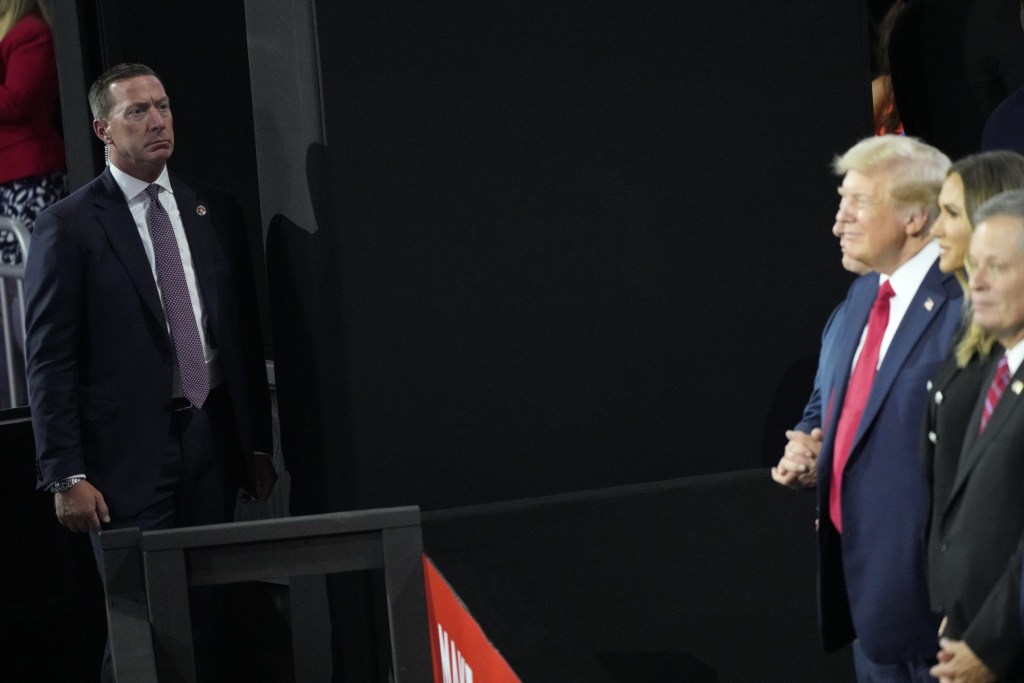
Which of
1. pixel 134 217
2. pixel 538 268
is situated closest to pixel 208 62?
pixel 134 217

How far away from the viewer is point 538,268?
3672 mm

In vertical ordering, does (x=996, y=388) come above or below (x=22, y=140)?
below

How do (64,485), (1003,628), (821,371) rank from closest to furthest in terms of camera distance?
(1003,628) → (821,371) → (64,485)

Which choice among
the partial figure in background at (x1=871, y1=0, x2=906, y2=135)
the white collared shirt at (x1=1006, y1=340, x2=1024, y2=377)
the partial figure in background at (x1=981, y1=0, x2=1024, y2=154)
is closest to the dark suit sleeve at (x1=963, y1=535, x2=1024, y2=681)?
the white collared shirt at (x1=1006, y1=340, x2=1024, y2=377)

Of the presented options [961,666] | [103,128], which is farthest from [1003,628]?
[103,128]

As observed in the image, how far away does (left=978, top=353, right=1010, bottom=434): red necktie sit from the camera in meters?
2.21

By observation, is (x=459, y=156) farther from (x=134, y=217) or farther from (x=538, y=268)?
(x=134, y=217)

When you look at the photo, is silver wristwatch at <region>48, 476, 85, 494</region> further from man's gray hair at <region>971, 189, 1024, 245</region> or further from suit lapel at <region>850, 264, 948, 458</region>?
man's gray hair at <region>971, 189, 1024, 245</region>

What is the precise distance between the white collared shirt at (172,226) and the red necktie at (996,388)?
2034mm

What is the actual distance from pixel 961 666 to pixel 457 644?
83cm

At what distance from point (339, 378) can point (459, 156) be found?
0.63 m

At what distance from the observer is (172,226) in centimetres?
362

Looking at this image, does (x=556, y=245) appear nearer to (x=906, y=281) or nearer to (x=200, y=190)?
(x=200, y=190)

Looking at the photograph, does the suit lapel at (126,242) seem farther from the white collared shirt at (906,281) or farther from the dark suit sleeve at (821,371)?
the white collared shirt at (906,281)
